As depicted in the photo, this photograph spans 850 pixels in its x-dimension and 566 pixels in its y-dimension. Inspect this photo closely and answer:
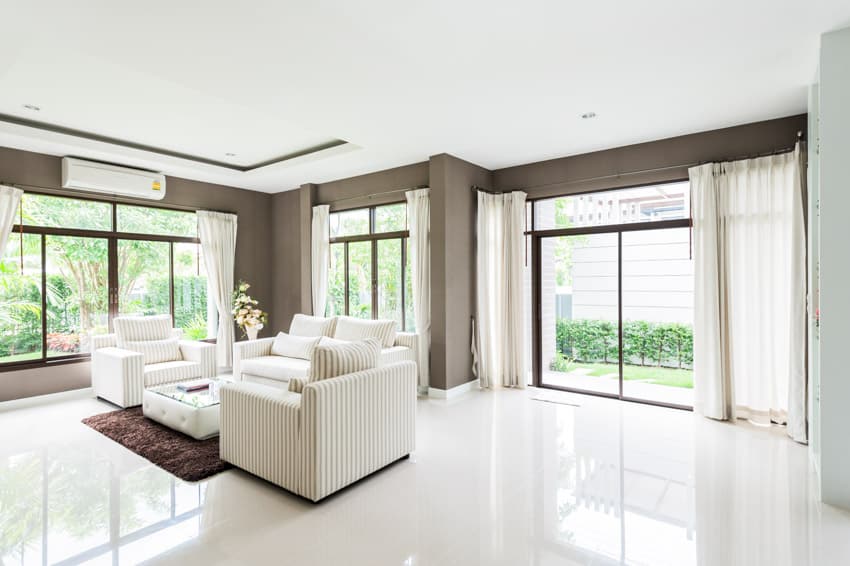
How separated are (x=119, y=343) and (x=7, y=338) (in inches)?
41.3

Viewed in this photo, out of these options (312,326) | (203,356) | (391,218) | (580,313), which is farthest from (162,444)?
(580,313)

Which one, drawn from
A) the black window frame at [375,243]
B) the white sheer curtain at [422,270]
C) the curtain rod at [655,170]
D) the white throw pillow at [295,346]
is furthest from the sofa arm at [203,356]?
the curtain rod at [655,170]

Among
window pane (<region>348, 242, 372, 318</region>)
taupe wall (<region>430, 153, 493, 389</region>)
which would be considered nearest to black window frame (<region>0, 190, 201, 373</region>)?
window pane (<region>348, 242, 372, 318</region>)

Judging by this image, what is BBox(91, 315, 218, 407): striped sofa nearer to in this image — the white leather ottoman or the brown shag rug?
the brown shag rug

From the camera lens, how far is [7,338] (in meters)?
→ 4.90

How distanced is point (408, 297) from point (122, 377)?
3310 millimetres

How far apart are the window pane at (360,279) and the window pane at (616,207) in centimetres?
237

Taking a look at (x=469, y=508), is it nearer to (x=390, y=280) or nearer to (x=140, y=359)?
(x=390, y=280)

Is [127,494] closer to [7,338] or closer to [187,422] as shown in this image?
[187,422]

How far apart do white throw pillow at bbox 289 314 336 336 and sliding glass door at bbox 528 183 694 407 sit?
2.61 m

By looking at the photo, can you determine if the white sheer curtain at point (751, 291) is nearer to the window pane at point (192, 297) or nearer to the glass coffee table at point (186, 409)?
the glass coffee table at point (186, 409)

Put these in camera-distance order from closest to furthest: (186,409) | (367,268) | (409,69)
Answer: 1. (409,69)
2. (186,409)
3. (367,268)

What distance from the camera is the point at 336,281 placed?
664cm

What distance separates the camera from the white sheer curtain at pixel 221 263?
21.6 feet
